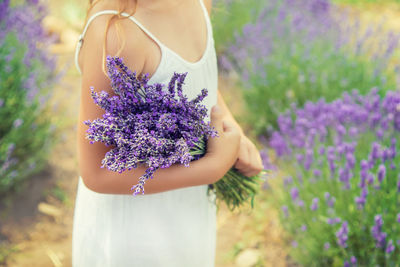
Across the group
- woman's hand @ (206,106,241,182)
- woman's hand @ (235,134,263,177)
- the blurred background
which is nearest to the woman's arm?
woman's hand @ (206,106,241,182)

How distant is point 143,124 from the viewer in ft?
3.28

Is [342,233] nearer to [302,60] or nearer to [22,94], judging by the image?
[302,60]

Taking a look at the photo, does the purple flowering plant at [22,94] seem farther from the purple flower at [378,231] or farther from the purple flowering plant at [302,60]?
the purple flower at [378,231]

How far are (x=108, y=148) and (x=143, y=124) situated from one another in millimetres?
206

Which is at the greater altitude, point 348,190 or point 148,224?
point 148,224

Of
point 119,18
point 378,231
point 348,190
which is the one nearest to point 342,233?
point 378,231

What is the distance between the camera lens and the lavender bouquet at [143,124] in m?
0.98

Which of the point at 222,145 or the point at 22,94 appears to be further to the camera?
the point at 22,94

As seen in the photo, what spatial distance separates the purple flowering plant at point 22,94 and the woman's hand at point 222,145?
5.75ft

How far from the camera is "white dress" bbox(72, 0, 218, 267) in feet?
4.39

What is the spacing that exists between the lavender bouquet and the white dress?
0.26m

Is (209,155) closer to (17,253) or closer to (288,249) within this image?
(288,249)

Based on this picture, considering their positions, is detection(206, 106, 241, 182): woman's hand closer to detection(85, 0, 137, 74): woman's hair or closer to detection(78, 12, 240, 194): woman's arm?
detection(78, 12, 240, 194): woman's arm

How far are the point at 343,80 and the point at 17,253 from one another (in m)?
2.53
